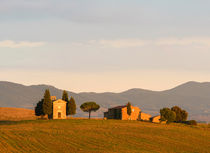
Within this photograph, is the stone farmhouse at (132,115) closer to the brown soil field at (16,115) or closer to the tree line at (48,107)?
the tree line at (48,107)

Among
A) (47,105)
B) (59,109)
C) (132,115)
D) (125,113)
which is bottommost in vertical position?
(132,115)

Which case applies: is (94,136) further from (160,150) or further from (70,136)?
(160,150)

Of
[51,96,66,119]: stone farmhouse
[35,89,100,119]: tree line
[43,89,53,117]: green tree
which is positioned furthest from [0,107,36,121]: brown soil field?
[51,96,66,119]: stone farmhouse

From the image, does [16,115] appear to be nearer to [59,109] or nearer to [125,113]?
[59,109]

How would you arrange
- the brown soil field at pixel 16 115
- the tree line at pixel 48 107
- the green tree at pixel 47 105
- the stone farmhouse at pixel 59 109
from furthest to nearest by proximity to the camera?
the brown soil field at pixel 16 115 → the stone farmhouse at pixel 59 109 → the tree line at pixel 48 107 → the green tree at pixel 47 105

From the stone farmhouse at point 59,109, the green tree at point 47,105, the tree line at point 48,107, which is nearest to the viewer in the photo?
the green tree at point 47,105

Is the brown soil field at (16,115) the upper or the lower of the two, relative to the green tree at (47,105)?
lower

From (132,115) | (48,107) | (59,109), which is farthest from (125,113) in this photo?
(48,107)

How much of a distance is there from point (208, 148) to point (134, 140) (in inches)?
557

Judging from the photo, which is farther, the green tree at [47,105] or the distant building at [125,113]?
the distant building at [125,113]

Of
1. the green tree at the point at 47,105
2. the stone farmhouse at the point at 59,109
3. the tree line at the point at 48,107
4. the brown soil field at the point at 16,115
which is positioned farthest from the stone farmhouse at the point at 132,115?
the brown soil field at the point at 16,115

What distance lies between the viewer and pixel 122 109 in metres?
158

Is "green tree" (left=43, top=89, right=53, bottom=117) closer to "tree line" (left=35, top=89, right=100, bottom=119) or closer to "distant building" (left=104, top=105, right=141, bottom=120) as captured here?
"tree line" (left=35, top=89, right=100, bottom=119)

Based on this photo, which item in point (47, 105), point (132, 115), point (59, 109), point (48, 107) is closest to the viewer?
point (48, 107)
